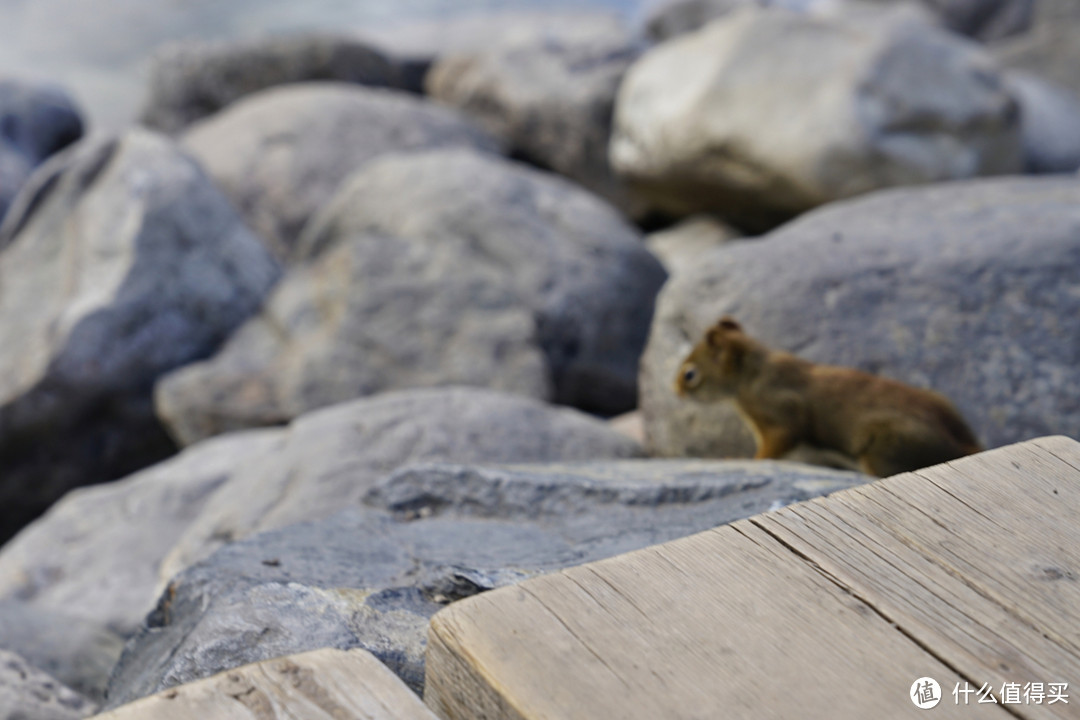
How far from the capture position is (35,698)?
7.80 feet

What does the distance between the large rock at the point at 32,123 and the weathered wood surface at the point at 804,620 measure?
882 centimetres

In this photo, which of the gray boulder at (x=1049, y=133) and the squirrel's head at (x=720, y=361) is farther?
the gray boulder at (x=1049, y=133)

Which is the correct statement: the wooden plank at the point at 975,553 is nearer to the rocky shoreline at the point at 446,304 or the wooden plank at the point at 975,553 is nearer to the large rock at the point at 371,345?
the rocky shoreline at the point at 446,304

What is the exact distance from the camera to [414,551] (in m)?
2.14

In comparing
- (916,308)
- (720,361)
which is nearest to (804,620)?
(720,361)

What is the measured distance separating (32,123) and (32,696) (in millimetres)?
8323

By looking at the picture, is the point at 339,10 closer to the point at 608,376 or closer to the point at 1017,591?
the point at 608,376

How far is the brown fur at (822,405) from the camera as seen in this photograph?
3012 mm

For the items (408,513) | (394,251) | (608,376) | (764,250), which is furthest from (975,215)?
(394,251)

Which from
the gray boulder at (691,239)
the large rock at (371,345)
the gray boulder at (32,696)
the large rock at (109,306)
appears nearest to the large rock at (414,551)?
the gray boulder at (32,696)

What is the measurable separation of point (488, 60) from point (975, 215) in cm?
609

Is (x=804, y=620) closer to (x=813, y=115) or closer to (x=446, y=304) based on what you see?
(x=446, y=304)

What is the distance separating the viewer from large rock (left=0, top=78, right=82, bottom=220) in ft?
29.3

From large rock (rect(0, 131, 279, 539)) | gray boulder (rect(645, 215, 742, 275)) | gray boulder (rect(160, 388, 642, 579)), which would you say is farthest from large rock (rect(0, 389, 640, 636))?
gray boulder (rect(645, 215, 742, 275))
